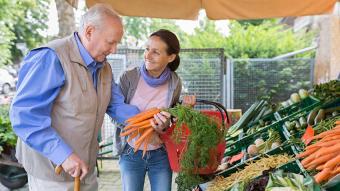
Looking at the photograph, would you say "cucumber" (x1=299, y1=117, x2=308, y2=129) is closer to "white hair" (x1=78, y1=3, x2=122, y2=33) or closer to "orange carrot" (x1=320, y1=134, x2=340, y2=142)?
"orange carrot" (x1=320, y1=134, x2=340, y2=142)

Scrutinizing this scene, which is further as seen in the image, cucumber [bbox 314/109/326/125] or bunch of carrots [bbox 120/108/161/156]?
cucumber [bbox 314/109/326/125]

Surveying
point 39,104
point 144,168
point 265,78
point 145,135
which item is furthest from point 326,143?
point 265,78

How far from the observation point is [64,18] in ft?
18.3

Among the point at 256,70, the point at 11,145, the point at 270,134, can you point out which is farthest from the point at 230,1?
the point at 256,70

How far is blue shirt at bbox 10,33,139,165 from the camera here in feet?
6.24

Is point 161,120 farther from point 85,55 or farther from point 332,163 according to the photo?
point 332,163

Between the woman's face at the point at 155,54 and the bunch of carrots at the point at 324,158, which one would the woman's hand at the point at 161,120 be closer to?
the woman's face at the point at 155,54

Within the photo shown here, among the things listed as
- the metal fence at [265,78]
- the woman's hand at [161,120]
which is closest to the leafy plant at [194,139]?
the woman's hand at [161,120]

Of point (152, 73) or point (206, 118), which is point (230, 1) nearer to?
point (152, 73)

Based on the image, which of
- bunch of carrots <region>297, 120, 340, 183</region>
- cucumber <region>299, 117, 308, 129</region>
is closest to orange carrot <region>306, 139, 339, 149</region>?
bunch of carrots <region>297, 120, 340, 183</region>

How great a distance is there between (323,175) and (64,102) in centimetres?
149

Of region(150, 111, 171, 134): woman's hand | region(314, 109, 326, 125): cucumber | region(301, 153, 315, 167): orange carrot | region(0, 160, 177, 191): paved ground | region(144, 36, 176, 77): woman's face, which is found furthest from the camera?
region(0, 160, 177, 191): paved ground

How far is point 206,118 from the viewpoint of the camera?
8.04 ft

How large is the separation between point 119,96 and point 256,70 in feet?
24.8
